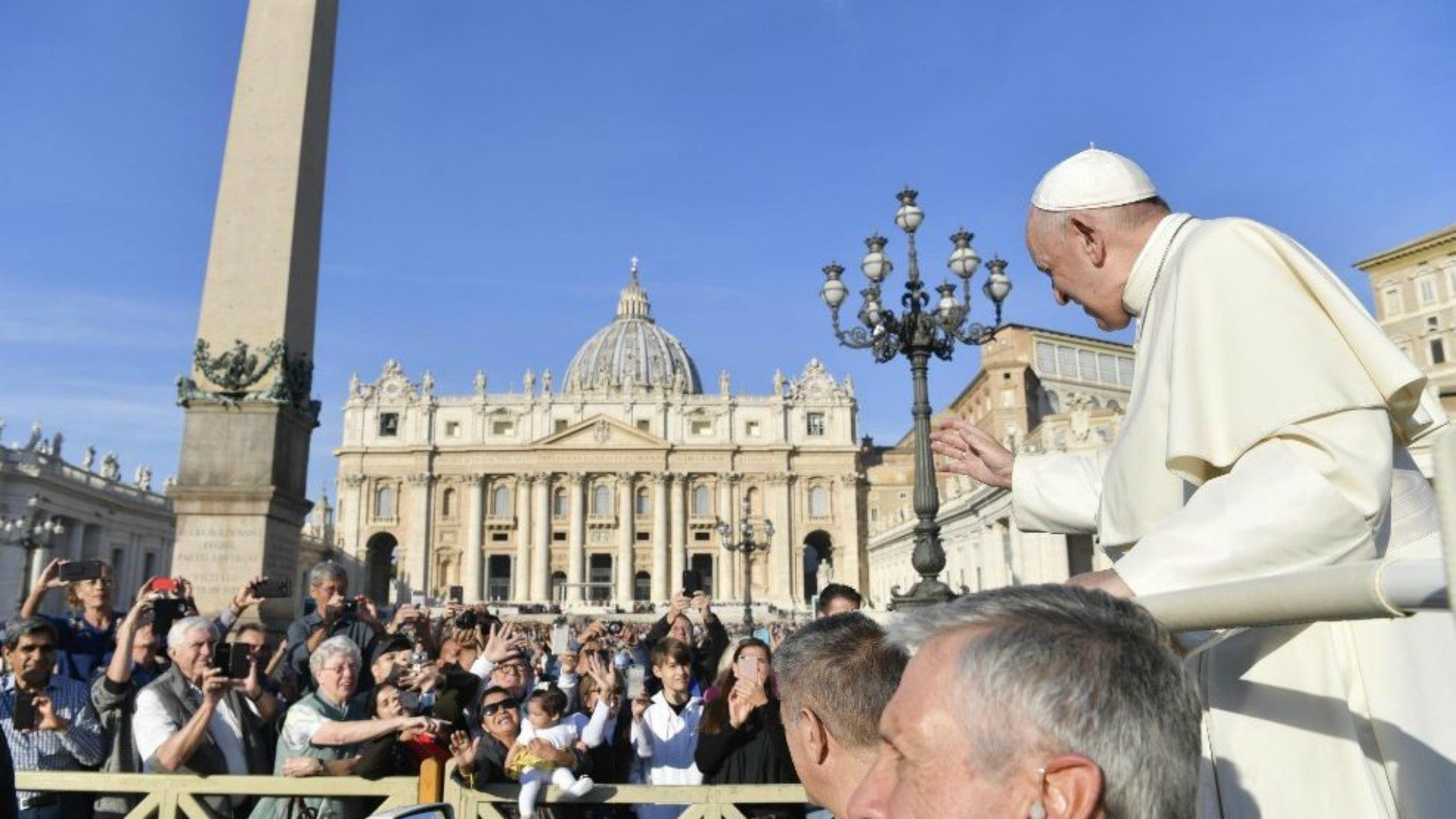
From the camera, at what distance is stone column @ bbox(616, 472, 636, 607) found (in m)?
67.5

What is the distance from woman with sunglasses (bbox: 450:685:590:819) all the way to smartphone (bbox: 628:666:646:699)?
0.69 meters

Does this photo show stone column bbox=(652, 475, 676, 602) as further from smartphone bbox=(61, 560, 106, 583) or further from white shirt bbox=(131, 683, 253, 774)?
white shirt bbox=(131, 683, 253, 774)

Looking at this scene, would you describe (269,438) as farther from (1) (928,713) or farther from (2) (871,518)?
(2) (871,518)

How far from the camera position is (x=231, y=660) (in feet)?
13.7

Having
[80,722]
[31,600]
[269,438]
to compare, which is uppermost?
[269,438]

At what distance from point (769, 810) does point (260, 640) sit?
3.04m


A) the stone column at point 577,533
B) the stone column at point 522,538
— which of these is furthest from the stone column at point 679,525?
the stone column at point 522,538

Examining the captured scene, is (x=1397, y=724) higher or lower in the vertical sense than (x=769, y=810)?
higher

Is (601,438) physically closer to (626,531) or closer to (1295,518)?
(626,531)

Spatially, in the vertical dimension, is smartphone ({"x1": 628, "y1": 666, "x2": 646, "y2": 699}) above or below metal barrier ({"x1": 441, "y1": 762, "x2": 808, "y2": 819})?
above

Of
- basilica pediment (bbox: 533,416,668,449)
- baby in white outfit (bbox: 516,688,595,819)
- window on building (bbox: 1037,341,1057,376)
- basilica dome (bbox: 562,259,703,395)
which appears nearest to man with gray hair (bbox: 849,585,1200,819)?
baby in white outfit (bbox: 516,688,595,819)

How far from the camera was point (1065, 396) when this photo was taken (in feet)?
187

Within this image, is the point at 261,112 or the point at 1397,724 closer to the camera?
the point at 1397,724

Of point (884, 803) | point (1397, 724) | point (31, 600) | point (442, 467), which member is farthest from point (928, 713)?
point (442, 467)
